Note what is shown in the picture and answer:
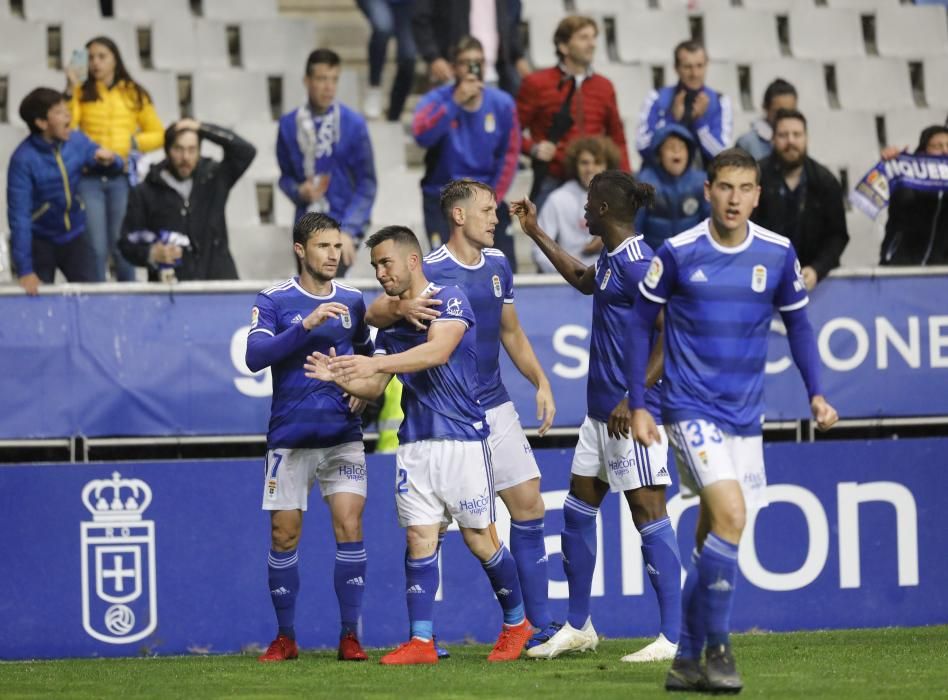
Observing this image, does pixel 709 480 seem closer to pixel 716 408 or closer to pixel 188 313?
pixel 716 408

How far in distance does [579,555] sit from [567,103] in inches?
189

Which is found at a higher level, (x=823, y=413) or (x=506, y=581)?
(x=823, y=413)

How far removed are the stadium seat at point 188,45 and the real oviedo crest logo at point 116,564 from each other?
544 cm

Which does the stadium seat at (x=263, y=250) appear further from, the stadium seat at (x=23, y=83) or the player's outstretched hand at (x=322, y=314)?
the player's outstretched hand at (x=322, y=314)

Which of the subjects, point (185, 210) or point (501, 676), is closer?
point (501, 676)

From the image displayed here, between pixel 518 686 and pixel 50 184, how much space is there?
541cm

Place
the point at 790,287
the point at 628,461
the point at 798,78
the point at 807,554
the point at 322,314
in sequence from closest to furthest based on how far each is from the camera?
the point at 790,287 → the point at 322,314 → the point at 628,461 → the point at 807,554 → the point at 798,78

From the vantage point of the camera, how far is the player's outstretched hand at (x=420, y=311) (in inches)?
304

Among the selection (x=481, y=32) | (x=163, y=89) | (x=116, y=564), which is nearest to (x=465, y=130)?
(x=481, y=32)

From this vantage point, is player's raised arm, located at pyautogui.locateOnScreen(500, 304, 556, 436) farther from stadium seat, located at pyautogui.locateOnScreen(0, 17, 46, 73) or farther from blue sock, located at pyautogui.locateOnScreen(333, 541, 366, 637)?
stadium seat, located at pyautogui.locateOnScreen(0, 17, 46, 73)

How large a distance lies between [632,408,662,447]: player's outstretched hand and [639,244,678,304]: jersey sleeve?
17.1 inches

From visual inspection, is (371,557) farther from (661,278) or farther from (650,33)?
(650,33)

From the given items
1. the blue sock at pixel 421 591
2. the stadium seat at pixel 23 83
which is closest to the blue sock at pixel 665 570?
the blue sock at pixel 421 591

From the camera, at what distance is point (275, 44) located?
14.6 metres
